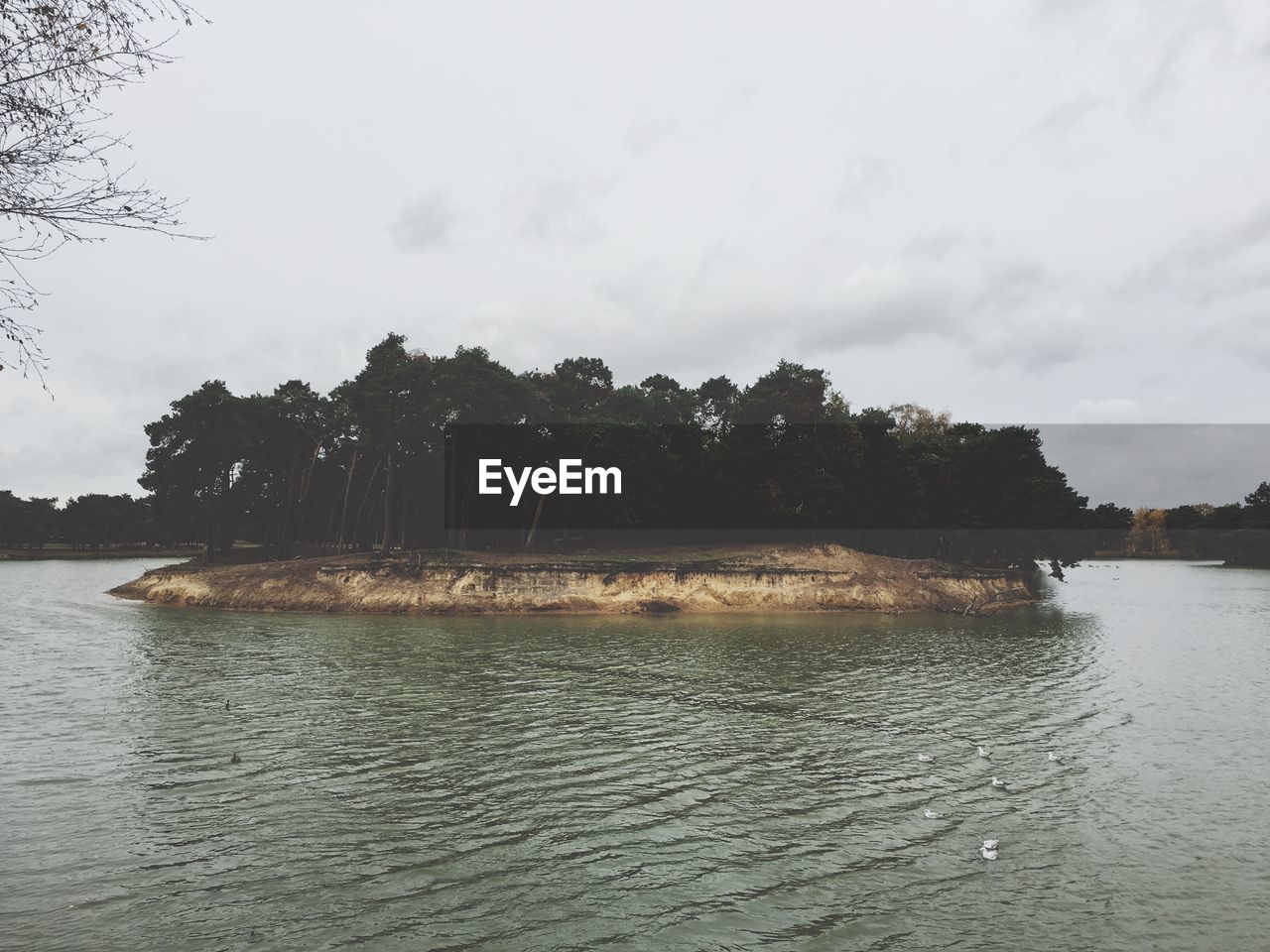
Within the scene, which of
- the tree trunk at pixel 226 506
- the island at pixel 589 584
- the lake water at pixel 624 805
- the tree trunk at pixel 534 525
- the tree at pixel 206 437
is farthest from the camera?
the tree trunk at pixel 226 506

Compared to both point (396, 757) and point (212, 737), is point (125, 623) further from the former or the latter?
point (396, 757)

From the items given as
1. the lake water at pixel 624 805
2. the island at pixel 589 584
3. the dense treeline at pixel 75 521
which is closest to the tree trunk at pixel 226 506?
the island at pixel 589 584

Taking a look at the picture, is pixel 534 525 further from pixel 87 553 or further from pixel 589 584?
pixel 87 553

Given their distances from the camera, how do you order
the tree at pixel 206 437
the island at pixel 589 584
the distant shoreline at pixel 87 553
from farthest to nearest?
the distant shoreline at pixel 87 553
the tree at pixel 206 437
the island at pixel 589 584

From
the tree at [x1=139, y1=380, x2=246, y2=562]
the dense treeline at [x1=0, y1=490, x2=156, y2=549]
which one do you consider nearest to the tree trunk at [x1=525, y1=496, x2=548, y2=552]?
the tree at [x1=139, y1=380, x2=246, y2=562]

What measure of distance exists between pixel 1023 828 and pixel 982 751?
5.28 m

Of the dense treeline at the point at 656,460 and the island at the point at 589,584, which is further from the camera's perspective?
the dense treeline at the point at 656,460

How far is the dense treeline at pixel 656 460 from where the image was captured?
69312mm

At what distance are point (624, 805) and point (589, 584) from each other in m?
42.3

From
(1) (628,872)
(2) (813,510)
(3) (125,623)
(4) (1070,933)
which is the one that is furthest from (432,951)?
(2) (813,510)

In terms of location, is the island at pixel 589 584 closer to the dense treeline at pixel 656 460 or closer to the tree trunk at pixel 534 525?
the tree trunk at pixel 534 525

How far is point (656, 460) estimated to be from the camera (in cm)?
6975

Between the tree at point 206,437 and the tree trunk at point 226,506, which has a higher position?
the tree at point 206,437

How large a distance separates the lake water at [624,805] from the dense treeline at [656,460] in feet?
124
